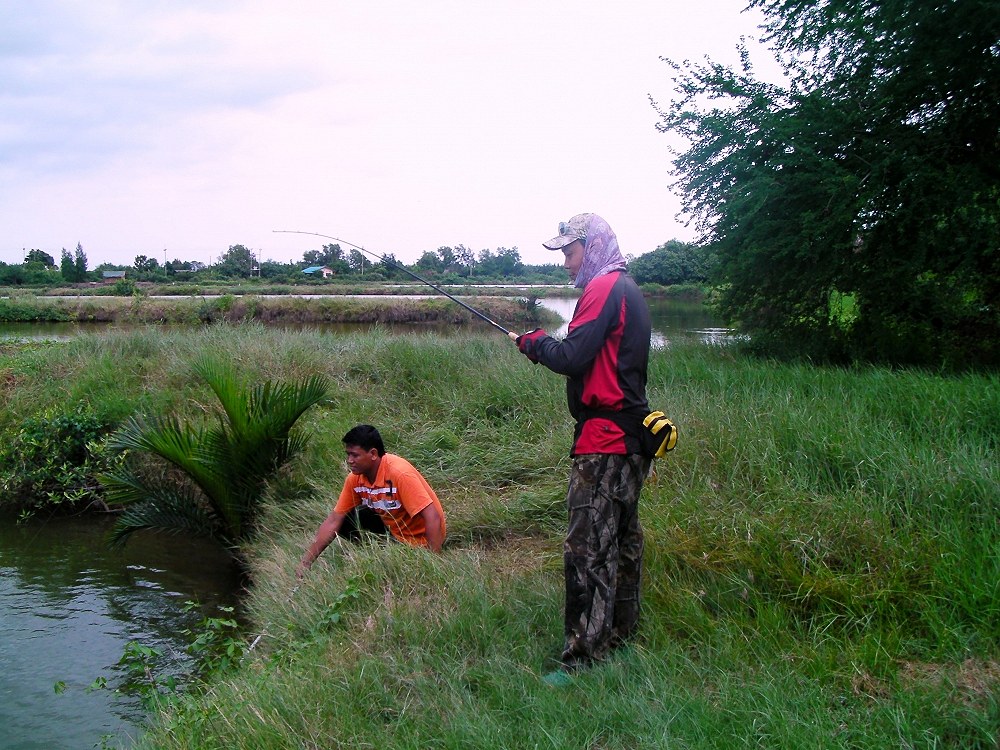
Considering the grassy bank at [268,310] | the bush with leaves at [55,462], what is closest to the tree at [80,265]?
the grassy bank at [268,310]

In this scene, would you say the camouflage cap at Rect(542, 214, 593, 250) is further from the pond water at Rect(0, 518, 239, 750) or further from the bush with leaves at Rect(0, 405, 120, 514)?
the bush with leaves at Rect(0, 405, 120, 514)

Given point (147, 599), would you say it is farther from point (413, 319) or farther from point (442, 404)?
point (413, 319)

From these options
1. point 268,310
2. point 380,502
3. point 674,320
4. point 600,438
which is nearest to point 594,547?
point 600,438

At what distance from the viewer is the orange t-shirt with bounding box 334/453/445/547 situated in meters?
5.16

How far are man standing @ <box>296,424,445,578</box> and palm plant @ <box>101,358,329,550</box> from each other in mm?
2403

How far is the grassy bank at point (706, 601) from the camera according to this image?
9.68ft

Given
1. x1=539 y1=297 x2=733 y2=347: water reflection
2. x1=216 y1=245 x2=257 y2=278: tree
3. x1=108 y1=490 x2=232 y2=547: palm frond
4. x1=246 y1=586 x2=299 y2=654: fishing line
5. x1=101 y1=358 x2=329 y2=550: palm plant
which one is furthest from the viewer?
x1=216 y1=245 x2=257 y2=278: tree

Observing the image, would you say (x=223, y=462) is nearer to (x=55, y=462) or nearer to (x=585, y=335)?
(x=55, y=462)

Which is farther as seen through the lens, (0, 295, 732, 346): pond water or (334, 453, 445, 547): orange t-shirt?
(0, 295, 732, 346): pond water

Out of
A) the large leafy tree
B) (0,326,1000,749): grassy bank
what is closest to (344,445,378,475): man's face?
(0,326,1000,749): grassy bank

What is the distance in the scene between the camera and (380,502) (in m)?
5.27

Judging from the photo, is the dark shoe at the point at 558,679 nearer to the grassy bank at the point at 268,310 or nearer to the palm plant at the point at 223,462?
the palm plant at the point at 223,462

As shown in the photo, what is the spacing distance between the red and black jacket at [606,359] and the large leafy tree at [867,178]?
5.56 metres

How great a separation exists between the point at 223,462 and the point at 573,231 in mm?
5044
